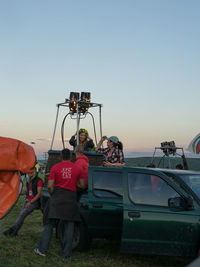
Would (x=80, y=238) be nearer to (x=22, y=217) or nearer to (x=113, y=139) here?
(x=22, y=217)

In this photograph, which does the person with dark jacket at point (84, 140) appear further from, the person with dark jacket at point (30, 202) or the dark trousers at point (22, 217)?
the dark trousers at point (22, 217)

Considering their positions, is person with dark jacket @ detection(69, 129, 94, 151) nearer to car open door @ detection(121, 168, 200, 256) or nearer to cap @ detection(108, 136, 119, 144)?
cap @ detection(108, 136, 119, 144)

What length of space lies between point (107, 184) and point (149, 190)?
0.82 m

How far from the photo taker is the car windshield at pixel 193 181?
5.65 metres

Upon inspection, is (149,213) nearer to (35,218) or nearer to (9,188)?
(9,188)

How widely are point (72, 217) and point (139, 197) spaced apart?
1244 mm

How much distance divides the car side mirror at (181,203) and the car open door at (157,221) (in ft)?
0.09

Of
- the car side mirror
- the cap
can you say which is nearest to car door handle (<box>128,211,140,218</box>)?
the car side mirror

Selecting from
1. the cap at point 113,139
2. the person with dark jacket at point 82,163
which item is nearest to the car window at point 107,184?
the person with dark jacket at point 82,163

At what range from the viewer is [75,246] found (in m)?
6.58

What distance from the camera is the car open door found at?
17.2 ft

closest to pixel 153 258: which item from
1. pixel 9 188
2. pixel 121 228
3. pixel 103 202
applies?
pixel 121 228

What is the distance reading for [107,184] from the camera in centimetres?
624

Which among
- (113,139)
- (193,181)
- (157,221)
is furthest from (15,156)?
(113,139)
